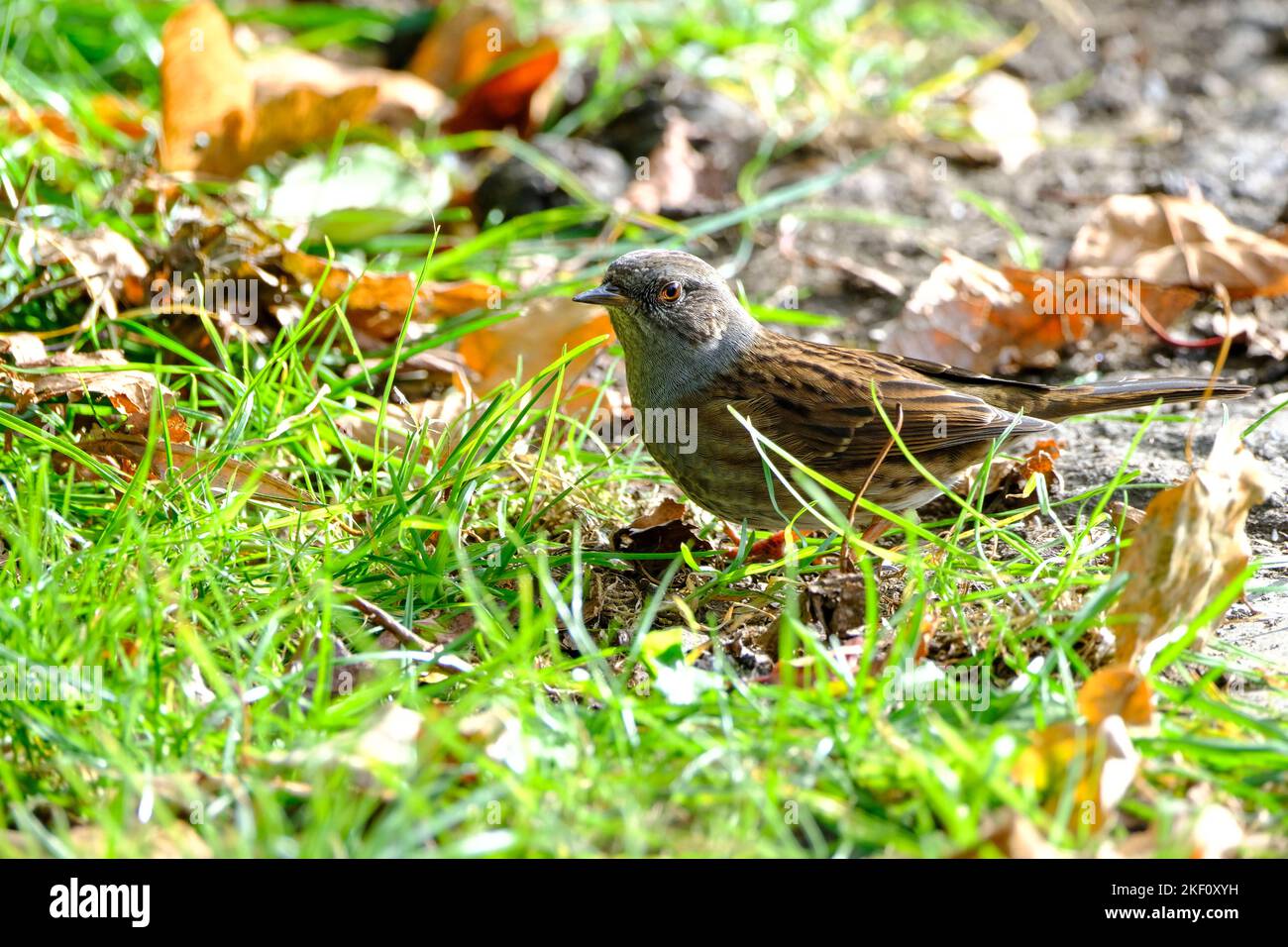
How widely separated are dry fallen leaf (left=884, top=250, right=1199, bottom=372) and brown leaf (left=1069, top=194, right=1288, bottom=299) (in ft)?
0.47

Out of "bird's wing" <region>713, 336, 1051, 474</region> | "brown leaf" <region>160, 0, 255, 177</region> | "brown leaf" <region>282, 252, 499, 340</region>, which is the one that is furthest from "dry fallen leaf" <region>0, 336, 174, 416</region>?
"brown leaf" <region>160, 0, 255, 177</region>

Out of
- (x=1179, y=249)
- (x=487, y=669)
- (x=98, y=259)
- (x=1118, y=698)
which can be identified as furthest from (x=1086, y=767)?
(x=98, y=259)

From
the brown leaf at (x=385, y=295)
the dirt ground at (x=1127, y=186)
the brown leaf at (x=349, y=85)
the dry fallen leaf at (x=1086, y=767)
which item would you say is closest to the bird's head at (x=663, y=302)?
the brown leaf at (x=385, y=295)

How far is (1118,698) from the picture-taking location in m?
2.79

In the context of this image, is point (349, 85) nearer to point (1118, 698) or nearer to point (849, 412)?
point (849, 412)

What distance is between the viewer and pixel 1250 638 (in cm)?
335

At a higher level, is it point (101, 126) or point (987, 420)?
point (101, 126)

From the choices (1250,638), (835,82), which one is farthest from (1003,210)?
(1250,638)

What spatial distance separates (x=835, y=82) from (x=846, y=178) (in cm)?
87

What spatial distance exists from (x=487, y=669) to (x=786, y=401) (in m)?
1.63

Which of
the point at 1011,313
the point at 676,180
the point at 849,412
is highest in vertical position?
the point at 676,180

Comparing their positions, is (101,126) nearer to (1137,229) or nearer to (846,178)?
(846,178)
